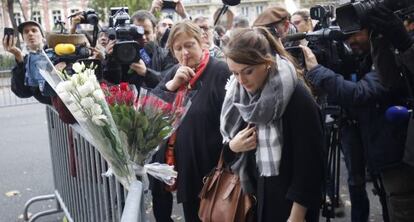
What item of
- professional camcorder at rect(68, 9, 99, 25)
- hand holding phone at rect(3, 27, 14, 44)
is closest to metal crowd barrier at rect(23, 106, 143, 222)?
hand holding phone at rect(3, 27, 14, 44)

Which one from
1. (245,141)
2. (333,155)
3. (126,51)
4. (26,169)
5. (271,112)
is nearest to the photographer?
(271,112)

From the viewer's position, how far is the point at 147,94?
223 centimetres

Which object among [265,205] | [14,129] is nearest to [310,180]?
[265,205]

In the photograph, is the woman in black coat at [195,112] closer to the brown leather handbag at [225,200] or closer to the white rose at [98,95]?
the brown leather handbag at [225,200]

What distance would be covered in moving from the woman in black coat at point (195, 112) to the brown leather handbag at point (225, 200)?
377 millimetres

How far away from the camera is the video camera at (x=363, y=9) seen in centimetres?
221

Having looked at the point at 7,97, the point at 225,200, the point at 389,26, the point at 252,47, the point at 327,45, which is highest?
the point at 389,26

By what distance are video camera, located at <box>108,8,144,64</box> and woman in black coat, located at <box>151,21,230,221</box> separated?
301 mm

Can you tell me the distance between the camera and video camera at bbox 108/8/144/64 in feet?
10.3

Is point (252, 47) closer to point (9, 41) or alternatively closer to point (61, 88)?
point (61, 88)

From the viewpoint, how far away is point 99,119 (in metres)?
1.99

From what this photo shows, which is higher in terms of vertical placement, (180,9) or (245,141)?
(180,9)

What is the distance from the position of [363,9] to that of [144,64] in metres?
1.83

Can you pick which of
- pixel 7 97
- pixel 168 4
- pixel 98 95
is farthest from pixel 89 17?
pixel 7 97
